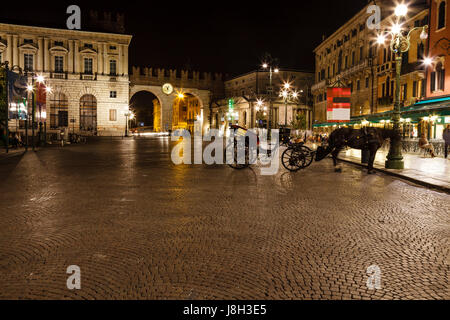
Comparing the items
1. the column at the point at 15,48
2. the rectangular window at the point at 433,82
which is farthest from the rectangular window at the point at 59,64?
the rectangular window at the point at 433,82

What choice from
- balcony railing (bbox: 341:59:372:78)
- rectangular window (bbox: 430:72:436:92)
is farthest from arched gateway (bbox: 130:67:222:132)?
rectangular window (bbox: 430:72:436:92)

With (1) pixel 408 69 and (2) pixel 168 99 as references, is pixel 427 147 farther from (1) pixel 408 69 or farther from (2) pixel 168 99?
(2) pixel 168 99

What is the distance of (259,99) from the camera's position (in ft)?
236

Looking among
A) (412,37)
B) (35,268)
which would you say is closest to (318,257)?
(35,268)

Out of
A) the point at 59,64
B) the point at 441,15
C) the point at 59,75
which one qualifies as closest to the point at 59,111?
the point at 59,75

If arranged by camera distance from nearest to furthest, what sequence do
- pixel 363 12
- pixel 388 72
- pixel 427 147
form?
pixel 427 147
pixel 388 72
pixel 363 12

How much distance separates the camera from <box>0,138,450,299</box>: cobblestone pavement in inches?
140

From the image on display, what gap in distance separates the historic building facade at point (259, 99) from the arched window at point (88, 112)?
21.7 m

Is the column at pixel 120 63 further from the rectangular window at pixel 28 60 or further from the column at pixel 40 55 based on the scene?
the rectangular window at pixel 28 60

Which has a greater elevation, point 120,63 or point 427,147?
point 120,63

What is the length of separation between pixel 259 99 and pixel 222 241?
6841cm

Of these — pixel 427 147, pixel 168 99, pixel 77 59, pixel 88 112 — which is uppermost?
Answer: pixel 77 59

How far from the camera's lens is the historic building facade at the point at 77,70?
58.8m
